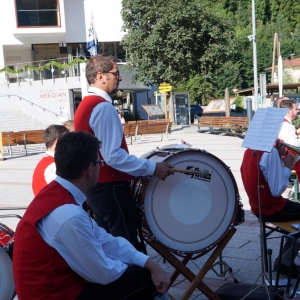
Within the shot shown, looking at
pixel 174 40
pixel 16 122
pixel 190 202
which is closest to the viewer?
pixel 190 202

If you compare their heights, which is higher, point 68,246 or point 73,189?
point 73,189

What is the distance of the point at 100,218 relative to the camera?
12.5 ft

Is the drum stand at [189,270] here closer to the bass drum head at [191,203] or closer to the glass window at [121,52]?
the bass drum head at [191,203]

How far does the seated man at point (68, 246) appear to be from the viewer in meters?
2.46

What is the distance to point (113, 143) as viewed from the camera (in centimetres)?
360

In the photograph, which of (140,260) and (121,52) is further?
(121,52)

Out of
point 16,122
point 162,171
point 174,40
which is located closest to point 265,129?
point 162,171

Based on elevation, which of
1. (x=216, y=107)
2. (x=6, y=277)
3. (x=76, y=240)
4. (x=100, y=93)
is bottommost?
(x=216, y=107)

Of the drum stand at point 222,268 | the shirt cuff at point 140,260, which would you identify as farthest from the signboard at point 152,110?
the shirt cuff at point 140,260

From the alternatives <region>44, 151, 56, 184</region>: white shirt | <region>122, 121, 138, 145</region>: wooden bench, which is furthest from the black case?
<region>122, 121, 138, 145</region>: wooden bench

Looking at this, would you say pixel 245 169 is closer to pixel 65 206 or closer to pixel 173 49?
pixel 65 206

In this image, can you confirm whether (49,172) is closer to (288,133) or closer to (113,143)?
(113,143)

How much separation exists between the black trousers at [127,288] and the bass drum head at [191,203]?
783mm

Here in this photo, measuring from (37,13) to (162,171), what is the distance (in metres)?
32.0
